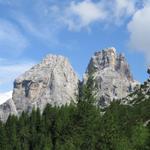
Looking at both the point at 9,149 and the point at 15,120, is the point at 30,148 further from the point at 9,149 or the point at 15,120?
the point at 15,120

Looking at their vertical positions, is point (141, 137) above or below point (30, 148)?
below

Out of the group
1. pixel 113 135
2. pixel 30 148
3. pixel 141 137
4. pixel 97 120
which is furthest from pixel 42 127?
pixel 113 135

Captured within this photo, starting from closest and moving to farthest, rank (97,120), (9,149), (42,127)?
(97,120)
(9,149)
(42,127)

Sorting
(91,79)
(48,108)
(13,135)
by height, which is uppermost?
(48,108)

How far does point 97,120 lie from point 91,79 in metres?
9.56

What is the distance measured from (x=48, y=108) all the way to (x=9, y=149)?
33424 mm

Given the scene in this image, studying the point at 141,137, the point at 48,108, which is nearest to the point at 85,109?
the point at 141,137

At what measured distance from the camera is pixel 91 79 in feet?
236

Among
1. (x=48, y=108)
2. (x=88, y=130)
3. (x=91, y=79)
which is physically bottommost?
(x=88, y=130)

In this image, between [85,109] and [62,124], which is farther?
[62,124]

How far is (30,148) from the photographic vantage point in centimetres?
15925

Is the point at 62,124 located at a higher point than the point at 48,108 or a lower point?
lower

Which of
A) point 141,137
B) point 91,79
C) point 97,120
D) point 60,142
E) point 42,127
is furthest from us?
point 42,127

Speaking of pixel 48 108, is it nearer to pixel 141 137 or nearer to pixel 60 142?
pixel 60 142
